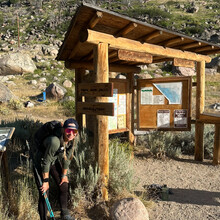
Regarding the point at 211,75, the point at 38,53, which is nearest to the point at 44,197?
the point at 211,75

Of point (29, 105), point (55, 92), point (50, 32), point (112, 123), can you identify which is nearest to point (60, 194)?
point (112, 123)

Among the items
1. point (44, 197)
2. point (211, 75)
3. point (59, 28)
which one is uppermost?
point (59, 28)

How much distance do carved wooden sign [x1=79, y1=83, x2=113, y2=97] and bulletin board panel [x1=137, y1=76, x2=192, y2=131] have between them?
245 cm

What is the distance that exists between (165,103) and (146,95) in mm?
526

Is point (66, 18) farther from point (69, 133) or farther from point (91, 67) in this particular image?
point (69, 133)

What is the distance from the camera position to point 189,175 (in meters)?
4.82

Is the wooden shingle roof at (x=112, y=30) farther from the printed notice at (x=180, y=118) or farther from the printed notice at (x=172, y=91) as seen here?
the printed notice at (x=180, y=118)

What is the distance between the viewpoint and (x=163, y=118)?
5.59 meters

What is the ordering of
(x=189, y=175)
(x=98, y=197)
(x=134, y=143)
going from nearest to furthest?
(x=98, y=197) → (x=189, y=175) → (x=134, y=143)

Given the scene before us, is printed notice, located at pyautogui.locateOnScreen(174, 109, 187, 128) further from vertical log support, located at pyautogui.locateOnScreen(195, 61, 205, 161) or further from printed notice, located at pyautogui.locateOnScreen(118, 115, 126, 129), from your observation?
printed notice, located at pyautogui.locateOnScreen(118, 115, 126, 129)

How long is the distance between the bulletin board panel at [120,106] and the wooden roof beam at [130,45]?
1.47 meters

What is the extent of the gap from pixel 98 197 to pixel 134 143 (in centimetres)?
337

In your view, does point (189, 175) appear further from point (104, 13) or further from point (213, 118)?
point (104, 13)

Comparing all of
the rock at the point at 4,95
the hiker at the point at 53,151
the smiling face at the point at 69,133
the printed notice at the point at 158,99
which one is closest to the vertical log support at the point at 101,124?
the hiker at the point at 53,151
